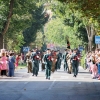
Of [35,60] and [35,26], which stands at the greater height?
[35,26]

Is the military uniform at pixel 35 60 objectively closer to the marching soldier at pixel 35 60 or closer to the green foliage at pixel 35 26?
the marching soldier at pixel 35 60

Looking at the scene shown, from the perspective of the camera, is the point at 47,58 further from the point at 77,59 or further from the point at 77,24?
the point at 77,24

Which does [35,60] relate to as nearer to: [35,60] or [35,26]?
→ [35,60]

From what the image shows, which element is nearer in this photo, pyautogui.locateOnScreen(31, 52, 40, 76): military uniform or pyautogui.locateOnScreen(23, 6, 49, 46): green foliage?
pyautogui.locateOnScreen(31, 52, 40, 76): military uniform

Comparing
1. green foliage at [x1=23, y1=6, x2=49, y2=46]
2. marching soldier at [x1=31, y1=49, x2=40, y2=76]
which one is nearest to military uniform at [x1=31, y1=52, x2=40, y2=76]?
marching soldier at [x1=31, y1=49, x2=40, y2=76]

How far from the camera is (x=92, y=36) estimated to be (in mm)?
52094

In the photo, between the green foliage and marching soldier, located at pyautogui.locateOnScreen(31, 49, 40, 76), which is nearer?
marching soldier, located at pyautogui.locateOnScreen(31, 49, 40, 76)

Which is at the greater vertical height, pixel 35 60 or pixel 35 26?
pixel 35 26

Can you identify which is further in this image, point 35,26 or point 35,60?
point 35,26

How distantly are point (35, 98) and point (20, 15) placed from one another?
111 ft

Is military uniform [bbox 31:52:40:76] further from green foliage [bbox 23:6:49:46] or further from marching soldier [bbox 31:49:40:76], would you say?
green foliage [bbox 23:6:49:46]

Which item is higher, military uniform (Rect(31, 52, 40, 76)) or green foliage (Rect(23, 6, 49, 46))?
green foliage (Rect(23, 6, 49, 46))

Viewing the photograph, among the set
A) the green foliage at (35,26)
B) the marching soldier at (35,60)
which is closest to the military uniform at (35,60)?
the marching soldier at (35,60)

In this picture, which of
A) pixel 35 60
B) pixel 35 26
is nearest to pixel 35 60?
pixel 35 60
